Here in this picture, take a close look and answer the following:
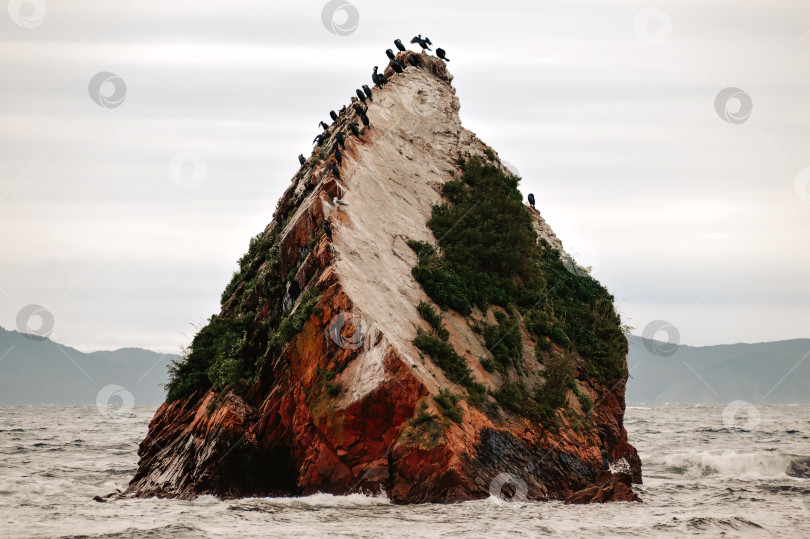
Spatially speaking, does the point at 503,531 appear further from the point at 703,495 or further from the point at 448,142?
the point at 448,142

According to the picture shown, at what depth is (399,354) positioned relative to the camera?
2431 centimetres

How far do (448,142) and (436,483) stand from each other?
66.3 feet

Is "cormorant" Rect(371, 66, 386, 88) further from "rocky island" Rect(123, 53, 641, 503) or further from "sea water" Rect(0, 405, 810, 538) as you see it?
"sea water" Rect(0, 405, 810, 538)

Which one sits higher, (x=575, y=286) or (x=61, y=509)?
(x=575, y=286)

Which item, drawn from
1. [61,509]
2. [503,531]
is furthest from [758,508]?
[61,509]

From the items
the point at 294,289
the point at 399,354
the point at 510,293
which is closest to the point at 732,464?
the point at 510,293

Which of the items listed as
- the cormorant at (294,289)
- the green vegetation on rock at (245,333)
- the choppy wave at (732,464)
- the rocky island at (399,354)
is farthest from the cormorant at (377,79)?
the choppy wave at (732,464)

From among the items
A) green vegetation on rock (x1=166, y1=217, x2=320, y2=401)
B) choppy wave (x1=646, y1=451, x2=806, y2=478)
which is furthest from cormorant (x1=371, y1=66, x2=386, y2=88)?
choppy wave (x1=646, y1=451, x2=806, y2=478)

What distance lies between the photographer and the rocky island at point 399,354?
24031mm

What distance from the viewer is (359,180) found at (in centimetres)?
3241

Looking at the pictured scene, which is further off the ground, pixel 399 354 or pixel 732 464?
pixel 399 354

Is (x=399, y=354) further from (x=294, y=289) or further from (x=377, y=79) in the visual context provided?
(x=377, y=79)

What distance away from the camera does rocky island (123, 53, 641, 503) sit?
24031 millimetres

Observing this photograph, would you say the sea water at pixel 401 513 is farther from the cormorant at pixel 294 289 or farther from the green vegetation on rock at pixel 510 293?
the cormorant at pixel 294 289
